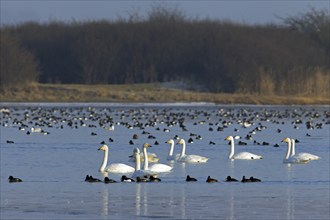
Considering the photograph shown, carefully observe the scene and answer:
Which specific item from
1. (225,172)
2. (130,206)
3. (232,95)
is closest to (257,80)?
(232,95)

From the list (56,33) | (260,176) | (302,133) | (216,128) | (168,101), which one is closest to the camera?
(260,176)

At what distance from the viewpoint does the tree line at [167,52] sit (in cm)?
6256

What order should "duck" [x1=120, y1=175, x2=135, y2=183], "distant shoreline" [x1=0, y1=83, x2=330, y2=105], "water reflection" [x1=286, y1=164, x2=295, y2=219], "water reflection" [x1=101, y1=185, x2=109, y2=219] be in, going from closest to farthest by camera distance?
"water reflection" [x1=101, y1=185, x2=109, y2=219] < "water reflection" [x1=286, y1=164, x2=295, y2=219] < "duck" [x1=120, y1=175, x2=135, y2=183] < "distant shoreline" [x1=0, y1=83, x2=330, y2=105]

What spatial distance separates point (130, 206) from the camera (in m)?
14.6

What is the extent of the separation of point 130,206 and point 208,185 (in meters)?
2.89

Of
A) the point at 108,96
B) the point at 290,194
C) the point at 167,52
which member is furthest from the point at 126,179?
the point at 167,52

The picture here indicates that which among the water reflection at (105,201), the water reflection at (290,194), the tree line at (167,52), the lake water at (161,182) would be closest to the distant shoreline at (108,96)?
the tree line at (167,52)

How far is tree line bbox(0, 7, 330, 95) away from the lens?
62.6 metres

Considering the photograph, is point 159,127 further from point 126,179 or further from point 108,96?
point 108,96

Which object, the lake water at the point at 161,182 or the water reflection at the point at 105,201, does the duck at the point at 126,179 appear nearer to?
the lake water at the point at 161,182

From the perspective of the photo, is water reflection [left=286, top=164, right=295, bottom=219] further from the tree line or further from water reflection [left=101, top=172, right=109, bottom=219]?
the tree line

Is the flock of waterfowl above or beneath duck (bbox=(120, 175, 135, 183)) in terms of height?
above

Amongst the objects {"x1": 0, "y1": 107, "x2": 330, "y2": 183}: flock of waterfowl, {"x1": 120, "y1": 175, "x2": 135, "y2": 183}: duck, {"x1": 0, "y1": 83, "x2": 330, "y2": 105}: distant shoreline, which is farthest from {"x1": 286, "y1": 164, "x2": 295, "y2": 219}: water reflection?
{"x1": 0, "y1": 83, "x2": 330, "y2": 105}: distant shoreline

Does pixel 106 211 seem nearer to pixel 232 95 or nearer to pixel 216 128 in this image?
pixel 216 128
